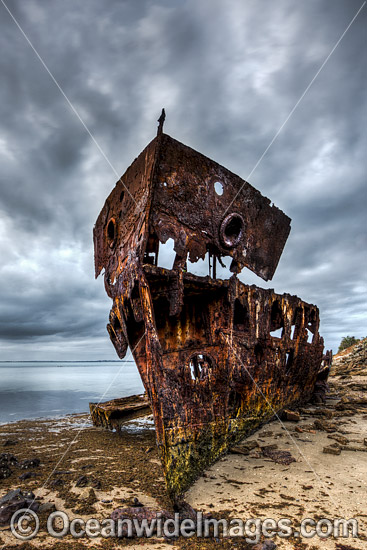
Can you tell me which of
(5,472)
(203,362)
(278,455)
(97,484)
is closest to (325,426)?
(278,455)

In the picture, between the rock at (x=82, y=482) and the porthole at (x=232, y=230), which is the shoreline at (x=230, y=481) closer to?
the rock at (x=82, y=482)

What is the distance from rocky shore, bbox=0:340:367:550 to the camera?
2.80 metres

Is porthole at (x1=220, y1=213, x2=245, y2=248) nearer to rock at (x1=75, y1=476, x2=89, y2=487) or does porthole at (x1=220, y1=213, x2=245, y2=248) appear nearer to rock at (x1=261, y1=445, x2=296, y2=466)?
rock at (x1=261, y1=445, x2=296, y2=466)

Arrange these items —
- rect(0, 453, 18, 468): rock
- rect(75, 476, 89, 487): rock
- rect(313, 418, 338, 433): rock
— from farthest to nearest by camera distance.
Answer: rect(313, 418, 338, 433): rock → rect(0, 453, 18, 468): rock → rect(75, 476, 89, 487): rock

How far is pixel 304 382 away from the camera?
332 inches

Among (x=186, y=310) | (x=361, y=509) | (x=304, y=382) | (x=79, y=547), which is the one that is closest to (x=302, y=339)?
(x=304, y=382)

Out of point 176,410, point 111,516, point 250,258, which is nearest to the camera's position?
point 111,516

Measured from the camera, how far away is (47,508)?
3379 mm

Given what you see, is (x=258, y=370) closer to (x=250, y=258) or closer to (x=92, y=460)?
(x=250, y=258)

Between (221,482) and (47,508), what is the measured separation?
194cm

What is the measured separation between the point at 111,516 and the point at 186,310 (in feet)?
8.62

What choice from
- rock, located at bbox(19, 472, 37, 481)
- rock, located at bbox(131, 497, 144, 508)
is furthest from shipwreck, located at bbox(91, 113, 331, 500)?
rock, located at bbox(19, 472, 37, 481)

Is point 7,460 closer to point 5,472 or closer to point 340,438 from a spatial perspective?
point 5,472

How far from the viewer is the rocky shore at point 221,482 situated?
280cm
